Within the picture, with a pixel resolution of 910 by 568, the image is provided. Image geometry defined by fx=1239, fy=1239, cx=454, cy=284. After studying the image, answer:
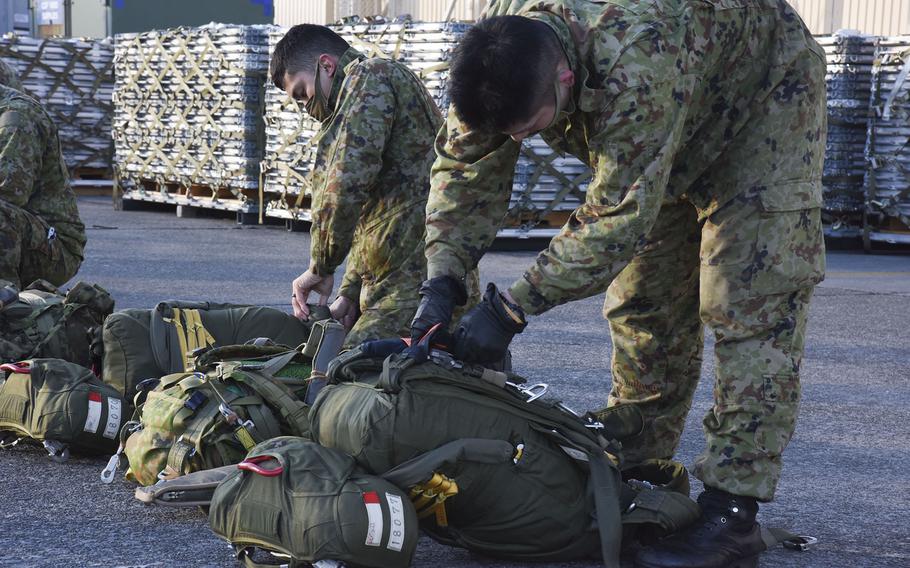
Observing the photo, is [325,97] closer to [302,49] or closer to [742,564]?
[302,49]

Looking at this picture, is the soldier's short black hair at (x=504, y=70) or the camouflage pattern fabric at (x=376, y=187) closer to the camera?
the soldier's short black hair at (x=504, y=70)

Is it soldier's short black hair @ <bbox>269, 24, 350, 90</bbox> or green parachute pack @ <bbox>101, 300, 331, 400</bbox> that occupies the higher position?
soldier's short black hair @ <bbox>269, 24, 350, 90</bbox>

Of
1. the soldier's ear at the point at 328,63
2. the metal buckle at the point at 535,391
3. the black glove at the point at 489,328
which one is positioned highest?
the soldier's ear at the point at 328,63

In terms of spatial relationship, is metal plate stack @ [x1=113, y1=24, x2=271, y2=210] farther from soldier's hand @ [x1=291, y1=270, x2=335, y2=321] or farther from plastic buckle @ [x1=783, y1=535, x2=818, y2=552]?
plastic buckle @ [x1=783, y1=535, x2=818, y2=552]

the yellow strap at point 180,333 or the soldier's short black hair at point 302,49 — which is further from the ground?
the soldier's short black hair at point 302,49

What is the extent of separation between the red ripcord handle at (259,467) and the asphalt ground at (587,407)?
0.35 metres

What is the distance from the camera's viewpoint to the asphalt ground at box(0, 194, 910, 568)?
11.2 feet

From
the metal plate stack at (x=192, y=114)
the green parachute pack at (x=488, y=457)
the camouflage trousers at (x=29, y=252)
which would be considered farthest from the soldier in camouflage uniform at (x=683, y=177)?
the metal plate stack at (x=192, y=114)

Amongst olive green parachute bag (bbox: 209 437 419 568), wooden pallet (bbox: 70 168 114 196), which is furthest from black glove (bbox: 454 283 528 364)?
wooden pallet (bbox: 70 168 114 196)

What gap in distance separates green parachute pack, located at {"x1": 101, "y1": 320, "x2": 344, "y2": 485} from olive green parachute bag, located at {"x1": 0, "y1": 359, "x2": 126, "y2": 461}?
0.21 metres

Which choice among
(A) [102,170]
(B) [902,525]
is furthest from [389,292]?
(A) [102,170]

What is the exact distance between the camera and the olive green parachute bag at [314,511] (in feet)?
9.43

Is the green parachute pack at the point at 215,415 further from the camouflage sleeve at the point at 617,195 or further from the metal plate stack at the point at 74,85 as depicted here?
the metal plate stack at the point at 74,85

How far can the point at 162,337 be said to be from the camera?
4414 mm
